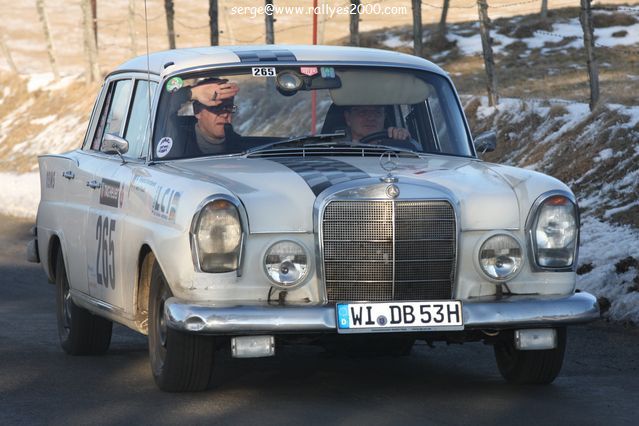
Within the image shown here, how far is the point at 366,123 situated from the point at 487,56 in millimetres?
17347

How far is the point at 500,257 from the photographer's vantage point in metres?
6.96

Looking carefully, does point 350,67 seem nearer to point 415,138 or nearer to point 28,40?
point 415,138

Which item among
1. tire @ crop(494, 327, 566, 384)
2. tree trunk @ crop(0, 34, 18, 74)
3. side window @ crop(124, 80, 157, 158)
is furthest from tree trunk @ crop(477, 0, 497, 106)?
tree trunk @ crop(0, 34, 18, 74)

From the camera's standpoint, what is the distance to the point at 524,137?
2020cm

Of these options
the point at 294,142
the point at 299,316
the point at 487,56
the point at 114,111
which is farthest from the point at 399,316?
the point at 487,56

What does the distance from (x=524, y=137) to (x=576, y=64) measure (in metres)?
21.6

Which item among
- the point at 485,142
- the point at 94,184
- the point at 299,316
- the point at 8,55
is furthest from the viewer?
the point at 8,55

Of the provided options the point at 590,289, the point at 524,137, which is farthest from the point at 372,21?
the point at 590,289

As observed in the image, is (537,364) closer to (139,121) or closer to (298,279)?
(298,279)

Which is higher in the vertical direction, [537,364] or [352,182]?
[352,182]

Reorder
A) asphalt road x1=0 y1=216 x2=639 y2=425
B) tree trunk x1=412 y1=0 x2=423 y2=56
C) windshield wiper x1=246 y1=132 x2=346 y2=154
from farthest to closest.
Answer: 1. tree trunk x1=412 y1=0 x2=423 y2=56
2. windshield wiper x1=246 y1=132 x2=346 y2=154
3. asphalt road x1=0 y1=216 x2=639 y2=425

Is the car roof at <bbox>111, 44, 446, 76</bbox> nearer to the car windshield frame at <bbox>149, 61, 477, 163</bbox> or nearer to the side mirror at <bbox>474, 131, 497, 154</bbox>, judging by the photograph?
the car windshield frame at <bbox>149, 61, 477, 163</bbox>

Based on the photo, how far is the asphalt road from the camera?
6586 mm

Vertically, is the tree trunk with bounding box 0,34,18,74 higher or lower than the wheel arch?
lower
